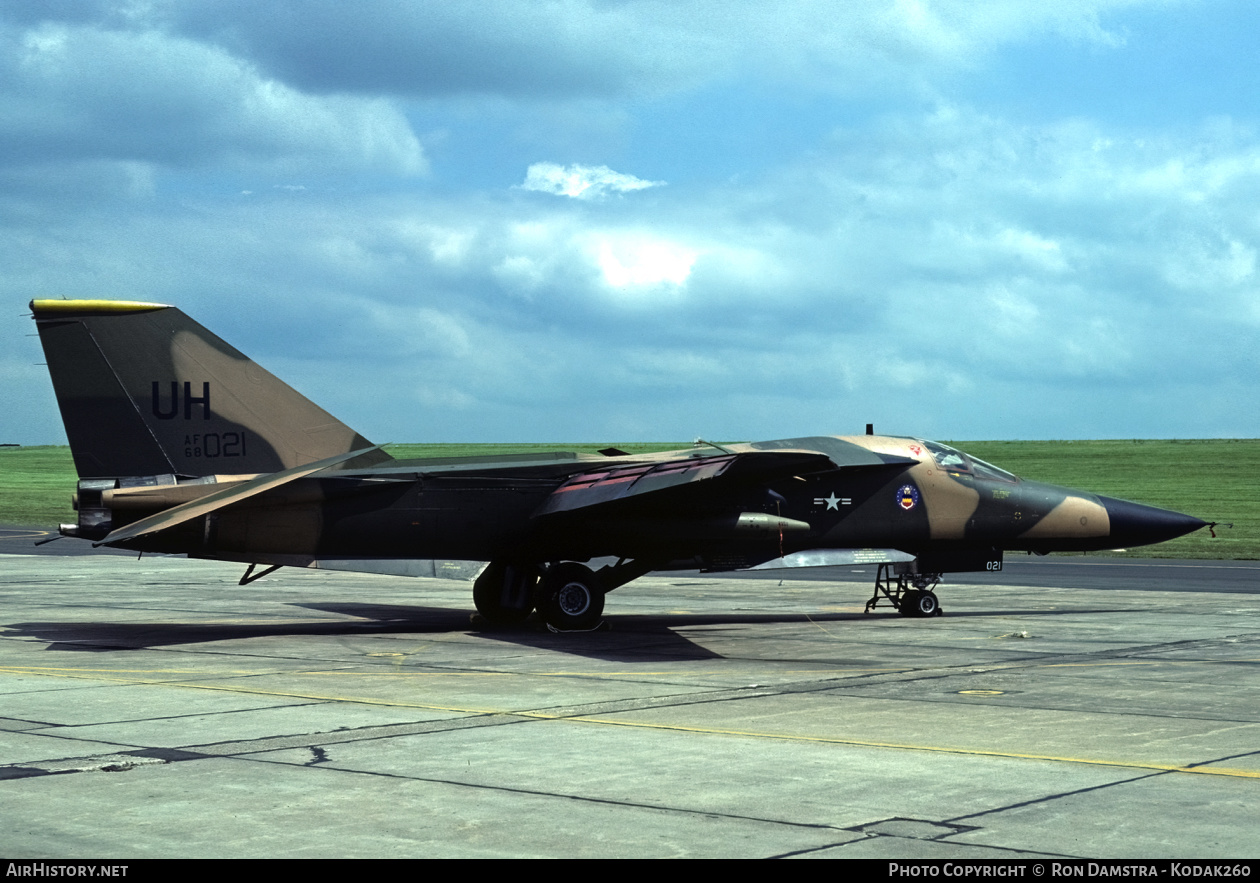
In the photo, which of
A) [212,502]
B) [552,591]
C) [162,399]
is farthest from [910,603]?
[162,399]

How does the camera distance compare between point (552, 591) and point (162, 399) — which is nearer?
point (162, 399)

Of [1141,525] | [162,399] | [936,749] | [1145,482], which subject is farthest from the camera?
[1145,482]

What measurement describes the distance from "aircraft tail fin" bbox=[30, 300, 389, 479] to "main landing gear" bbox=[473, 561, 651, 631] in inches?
113

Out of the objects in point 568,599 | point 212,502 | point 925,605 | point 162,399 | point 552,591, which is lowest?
point 925,605

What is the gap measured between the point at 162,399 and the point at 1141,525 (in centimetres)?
1687

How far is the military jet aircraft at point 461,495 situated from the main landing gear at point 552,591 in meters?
0.04

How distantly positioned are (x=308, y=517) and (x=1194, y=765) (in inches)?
548

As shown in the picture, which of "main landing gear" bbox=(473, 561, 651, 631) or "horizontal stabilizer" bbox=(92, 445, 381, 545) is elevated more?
"horizontal stabilizer" bbox=(92, 445, 381, 545)

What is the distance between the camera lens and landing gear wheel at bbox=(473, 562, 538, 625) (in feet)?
73.7

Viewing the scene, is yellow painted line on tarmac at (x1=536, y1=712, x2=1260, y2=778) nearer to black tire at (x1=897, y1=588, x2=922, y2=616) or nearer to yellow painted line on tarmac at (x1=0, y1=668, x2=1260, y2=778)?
yellow painted line on tarmac at (x1=0, y1=668, x2=1260, y2=778)

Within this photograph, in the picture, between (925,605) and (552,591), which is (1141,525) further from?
(552,591)

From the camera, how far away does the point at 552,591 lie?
71.0 feet

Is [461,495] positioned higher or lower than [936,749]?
higher

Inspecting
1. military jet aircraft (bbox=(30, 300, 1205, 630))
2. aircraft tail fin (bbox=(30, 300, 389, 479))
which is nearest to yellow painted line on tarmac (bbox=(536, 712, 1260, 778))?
military jet aircraft (bbox=(30, 300, 1205, 630))
